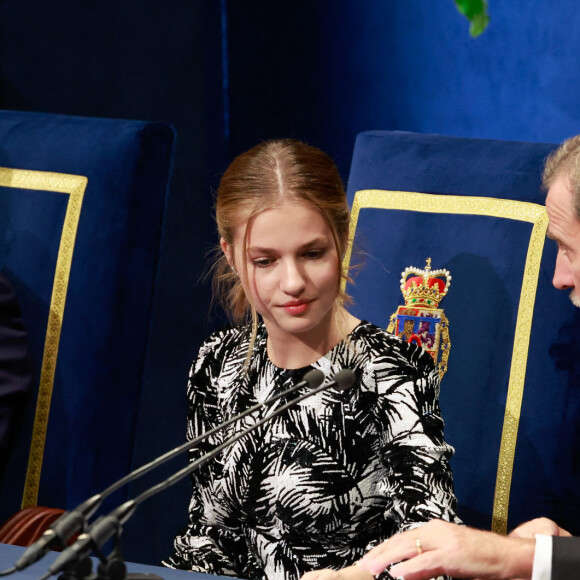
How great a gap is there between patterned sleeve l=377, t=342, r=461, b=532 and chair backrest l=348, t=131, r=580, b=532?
382 mm

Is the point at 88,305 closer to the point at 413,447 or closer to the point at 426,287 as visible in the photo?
the point at 426,287

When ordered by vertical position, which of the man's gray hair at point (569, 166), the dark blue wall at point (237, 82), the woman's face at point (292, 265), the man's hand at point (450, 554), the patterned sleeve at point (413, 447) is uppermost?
the dark blue wall at point (237, 82)

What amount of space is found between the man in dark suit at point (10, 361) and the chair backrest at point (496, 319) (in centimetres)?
67

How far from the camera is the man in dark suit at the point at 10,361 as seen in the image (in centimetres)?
197

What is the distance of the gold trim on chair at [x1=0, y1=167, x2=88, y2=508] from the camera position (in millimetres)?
2076

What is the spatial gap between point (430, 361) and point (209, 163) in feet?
4.48

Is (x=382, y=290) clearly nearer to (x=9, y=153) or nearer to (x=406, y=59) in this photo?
(x=406, y=59)

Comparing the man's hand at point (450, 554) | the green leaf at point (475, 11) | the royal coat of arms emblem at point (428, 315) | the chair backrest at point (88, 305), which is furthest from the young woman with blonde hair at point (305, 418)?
the green leaf at point (475, 11)

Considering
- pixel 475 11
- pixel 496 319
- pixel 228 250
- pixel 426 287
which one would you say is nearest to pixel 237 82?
pixel 426 287

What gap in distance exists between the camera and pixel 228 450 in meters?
1.59

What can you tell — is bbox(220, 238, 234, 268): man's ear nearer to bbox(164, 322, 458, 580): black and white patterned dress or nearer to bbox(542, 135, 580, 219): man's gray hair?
bbox(164, 322, 458, 580): black and white patterned dress

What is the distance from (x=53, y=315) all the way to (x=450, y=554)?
45.7 inches

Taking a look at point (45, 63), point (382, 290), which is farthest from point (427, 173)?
point (45, 63)

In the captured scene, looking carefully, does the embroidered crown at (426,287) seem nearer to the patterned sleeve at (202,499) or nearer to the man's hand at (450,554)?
the patterned sleeve at (202,499)
